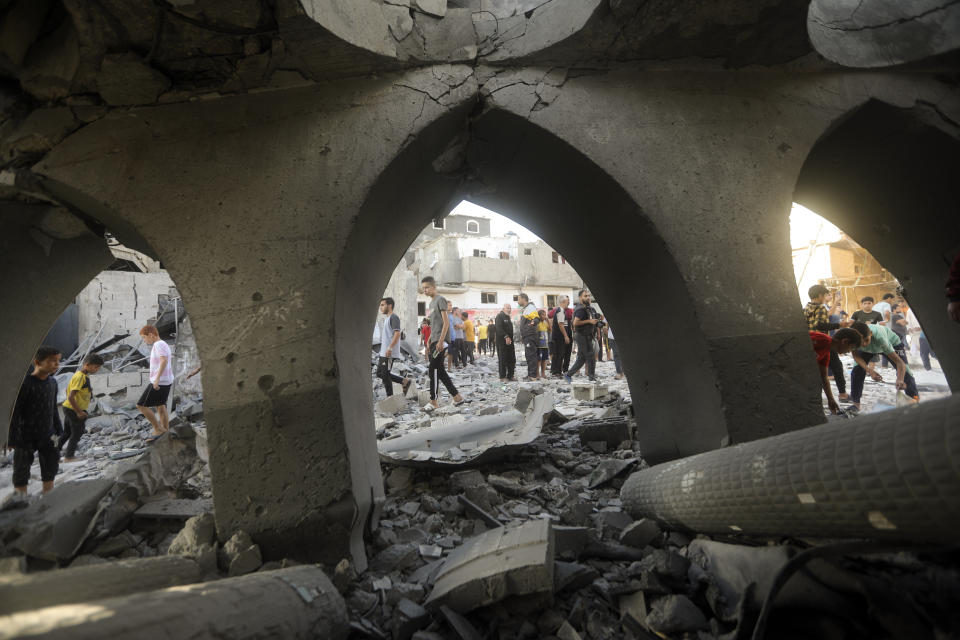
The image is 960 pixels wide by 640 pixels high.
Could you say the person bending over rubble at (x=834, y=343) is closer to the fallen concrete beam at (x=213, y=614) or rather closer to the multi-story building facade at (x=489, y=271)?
the fallen concrete beam at (x=213, y=614)

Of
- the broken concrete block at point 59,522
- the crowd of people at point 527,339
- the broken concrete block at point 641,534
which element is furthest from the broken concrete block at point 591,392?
the broken concrete block at point 59,522

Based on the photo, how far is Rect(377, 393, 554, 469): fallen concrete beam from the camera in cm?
328

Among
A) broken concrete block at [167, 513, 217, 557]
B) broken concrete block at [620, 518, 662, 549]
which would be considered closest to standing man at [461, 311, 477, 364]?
broken concrete block at [620, 518, 662, 549]

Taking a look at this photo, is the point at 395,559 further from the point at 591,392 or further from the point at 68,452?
the point at 68,452

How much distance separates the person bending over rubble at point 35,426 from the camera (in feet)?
12.0

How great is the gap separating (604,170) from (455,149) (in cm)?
98

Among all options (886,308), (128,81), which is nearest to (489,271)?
(886,308)

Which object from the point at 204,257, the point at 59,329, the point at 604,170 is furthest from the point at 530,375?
the point at 59,329

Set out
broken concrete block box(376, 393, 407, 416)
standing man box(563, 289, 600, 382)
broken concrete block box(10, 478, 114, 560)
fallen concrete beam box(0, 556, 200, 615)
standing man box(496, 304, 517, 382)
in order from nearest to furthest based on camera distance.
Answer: fallen concrete beam box(0, 556, 200, 615) < broken concrete block box(10, 478, 114, 560) < broken concrete block box(376, 393, 407, 416) < standing man box(563, 289, 600, 382) < standing man box(496, 304, 517, 382)

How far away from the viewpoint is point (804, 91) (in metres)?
2.68

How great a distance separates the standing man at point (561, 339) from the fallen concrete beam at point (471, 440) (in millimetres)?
4890

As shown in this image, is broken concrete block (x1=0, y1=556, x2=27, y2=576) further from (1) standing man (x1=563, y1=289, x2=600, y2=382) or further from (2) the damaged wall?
(1) standing man (x1=563, y1=289, x2=600, y2=382)

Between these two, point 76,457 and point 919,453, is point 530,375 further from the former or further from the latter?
point 919,453

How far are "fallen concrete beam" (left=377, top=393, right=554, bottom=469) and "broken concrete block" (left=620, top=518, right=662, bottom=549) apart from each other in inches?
54.6
